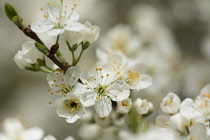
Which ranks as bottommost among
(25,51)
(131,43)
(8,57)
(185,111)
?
(8,57)

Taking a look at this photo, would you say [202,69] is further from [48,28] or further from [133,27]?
[48,28]

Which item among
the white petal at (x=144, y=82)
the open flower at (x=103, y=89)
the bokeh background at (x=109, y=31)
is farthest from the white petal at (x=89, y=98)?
the bokeh background at (x=109, y=31)

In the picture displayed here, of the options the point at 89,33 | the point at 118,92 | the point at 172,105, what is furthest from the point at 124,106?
the point at 89,33

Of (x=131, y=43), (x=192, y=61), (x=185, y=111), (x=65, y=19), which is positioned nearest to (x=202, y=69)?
(x=192, y=61)

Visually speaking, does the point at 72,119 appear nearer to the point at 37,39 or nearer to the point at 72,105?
the point at 72,105

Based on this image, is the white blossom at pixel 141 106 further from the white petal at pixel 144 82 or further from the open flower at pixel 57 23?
the open flower at pixel 57 23

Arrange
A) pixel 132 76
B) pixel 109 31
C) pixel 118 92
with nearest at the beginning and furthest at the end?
1. pixel 118 92
2. pixel 132 76
3. pixel 109 31
